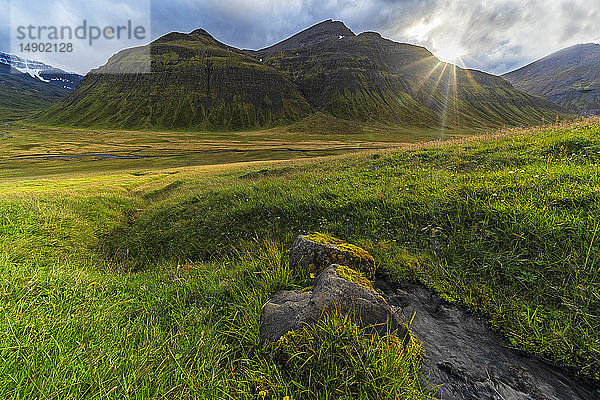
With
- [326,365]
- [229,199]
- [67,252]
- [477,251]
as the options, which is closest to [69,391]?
[326,365]

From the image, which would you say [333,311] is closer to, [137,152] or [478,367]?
[478,367]

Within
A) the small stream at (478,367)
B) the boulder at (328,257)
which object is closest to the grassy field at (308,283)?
the small stream at (478,367)

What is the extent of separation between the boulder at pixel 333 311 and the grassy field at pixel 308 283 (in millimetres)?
214

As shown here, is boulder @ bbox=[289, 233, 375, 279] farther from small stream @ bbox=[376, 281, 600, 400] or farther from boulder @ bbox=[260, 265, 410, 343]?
small stream @ bbox=[376, 281, 600, 400]

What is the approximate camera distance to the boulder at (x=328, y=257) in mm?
4594

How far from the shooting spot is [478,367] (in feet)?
9.76

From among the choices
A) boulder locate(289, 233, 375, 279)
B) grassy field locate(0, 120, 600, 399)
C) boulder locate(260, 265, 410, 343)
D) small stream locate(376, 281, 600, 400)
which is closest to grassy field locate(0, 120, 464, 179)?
grassy field locate(0, 120, 600, 399)

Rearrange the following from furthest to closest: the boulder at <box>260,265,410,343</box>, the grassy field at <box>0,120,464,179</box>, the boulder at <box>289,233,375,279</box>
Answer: the grassy field at <box>0,120,464,179</box>
the boulder at <box>289,233,375,279</box>
the boulder at <box>260,265,410,343</box>

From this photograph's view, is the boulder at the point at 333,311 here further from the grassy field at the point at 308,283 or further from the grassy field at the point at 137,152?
the grassy field at the point at 137,152

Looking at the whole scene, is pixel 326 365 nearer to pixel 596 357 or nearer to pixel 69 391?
pixel 69 391

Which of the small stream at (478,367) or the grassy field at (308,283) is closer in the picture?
the grassy field at (308,283)

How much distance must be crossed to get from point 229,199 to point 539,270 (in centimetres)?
1004

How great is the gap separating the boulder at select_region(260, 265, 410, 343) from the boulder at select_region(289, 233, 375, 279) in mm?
948

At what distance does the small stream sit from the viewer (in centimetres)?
268
